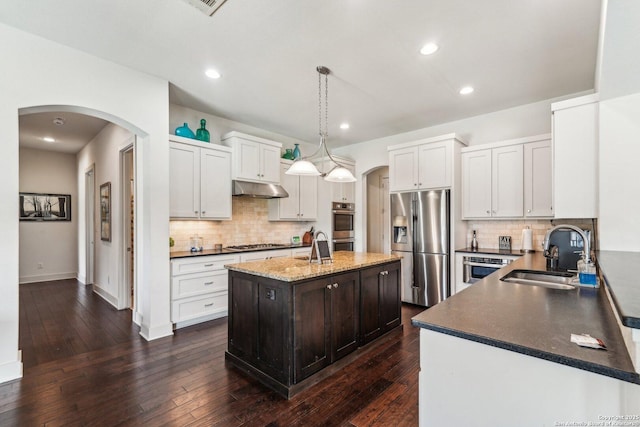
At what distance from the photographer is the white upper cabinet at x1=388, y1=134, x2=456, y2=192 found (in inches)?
169

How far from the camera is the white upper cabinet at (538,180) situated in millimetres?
3732

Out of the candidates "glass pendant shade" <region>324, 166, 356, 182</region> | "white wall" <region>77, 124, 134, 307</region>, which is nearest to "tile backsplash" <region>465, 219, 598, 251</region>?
"glass pendant shade" <region>324, 166, 356, 182</region>

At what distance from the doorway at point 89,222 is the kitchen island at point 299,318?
469cm

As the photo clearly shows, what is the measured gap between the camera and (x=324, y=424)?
1.91 metres

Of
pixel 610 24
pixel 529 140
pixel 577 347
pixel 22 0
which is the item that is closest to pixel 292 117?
pixel 22 0

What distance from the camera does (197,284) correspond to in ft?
12.3

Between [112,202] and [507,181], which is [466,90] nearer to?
[507,181]

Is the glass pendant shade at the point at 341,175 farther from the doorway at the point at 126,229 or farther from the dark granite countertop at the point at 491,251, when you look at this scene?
the doorway at the point at 126,229

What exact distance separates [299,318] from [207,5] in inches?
94.7

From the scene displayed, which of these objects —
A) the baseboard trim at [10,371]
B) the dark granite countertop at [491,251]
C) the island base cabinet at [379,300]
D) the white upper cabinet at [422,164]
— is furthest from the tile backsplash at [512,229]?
the baseboard trim at [10,371]

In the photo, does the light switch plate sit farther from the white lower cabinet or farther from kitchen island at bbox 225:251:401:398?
the white lower cabinet

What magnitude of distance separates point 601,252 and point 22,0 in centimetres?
448

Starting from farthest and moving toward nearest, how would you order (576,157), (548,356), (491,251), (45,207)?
(45,207), (491,251), (576,157), (548,356)

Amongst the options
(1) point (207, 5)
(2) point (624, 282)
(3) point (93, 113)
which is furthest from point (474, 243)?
(3) point (93, 113)
